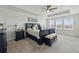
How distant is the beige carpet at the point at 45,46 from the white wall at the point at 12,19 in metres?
0.23

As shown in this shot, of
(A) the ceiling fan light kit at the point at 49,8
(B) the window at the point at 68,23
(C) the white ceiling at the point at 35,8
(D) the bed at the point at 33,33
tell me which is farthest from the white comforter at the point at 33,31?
(B) the window at the point at 68,23

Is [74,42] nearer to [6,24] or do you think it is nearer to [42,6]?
[42,6]

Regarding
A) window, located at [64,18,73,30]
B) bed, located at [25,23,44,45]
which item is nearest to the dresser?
bed, located at [25,23,44,45]

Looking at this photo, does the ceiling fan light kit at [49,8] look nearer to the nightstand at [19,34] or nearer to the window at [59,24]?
the window at [59,24]

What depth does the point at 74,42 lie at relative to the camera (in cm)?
196

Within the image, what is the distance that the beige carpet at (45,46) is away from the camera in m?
1.93

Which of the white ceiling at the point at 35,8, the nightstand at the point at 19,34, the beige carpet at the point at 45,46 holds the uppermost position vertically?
the white ceiling at the point at 35,8

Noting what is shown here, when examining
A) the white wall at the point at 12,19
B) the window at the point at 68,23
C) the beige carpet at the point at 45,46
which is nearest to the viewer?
the white wall at the point at 12,19

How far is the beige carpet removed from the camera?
6.32 feet


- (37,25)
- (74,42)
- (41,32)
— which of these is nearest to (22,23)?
(37,25)

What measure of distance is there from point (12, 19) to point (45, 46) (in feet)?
3.36

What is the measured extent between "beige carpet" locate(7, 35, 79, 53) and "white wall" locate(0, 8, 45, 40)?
0.23 m

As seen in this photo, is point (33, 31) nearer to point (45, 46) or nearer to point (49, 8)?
point (45, 46)

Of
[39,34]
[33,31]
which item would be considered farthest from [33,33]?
[39,34]
